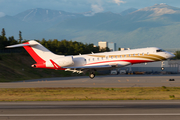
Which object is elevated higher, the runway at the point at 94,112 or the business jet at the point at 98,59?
the business jet at the point at 98,59

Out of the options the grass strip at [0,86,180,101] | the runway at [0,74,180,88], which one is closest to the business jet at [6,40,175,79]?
the runway at [0,74,180,88]

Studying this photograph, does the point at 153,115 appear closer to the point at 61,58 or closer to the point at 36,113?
the point at 36,113

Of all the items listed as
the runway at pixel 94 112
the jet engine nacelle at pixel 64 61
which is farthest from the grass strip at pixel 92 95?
the jet engine nacelle at pixel 64 61

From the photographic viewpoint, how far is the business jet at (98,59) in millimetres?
39750

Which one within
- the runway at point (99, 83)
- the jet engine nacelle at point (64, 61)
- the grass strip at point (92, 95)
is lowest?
the grass strip at point (92, 95)

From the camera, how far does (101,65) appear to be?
40344 mm

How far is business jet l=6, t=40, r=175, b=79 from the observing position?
3975cm

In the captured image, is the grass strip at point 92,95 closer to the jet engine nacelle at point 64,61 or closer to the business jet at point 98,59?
the business jet at point 98,59

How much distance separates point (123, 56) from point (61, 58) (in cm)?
1049

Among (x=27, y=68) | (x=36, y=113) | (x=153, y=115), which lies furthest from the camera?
(x=27, y=68)

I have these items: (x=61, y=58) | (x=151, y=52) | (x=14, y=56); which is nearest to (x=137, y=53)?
(x=151, y=52)

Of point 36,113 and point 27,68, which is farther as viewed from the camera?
point 27,68

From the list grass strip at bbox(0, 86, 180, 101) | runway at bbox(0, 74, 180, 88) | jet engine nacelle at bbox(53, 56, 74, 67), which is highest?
jet engine nacelle at bbox(53, 56, 74, 67)

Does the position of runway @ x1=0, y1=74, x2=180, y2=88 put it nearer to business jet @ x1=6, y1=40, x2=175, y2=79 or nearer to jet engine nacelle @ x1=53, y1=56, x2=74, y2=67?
business jet @ x1=6, y1=40, x2=175, y2=79
